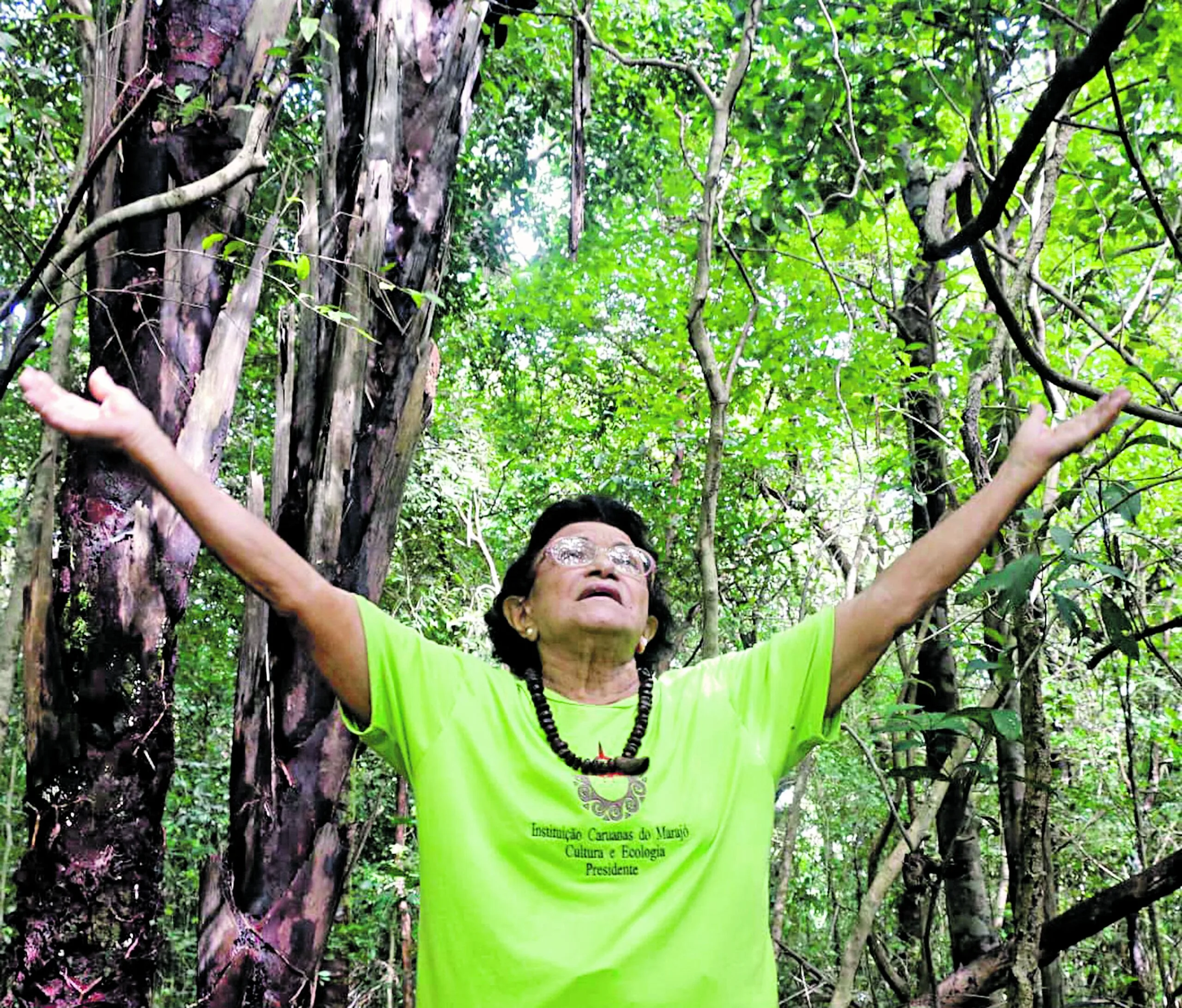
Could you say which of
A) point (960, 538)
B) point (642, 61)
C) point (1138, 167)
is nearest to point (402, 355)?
point (642, 61)

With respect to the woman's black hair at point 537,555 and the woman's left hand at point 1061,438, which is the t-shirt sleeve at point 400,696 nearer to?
the woman's black hair at point 537,555

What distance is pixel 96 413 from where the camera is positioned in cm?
149

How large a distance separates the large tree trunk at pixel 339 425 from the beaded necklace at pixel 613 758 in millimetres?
824

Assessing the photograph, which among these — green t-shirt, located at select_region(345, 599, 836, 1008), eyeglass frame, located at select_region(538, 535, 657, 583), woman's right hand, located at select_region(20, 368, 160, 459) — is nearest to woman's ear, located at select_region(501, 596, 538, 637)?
eyeglass frame, located at select_region(538, 535, 657, 583)

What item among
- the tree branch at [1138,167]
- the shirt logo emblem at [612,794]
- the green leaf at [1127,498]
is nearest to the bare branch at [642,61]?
the tree branch at [1138,167]

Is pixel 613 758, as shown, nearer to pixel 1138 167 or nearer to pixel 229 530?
pixel 229 530

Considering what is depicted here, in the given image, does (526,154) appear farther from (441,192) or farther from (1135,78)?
(441,192)

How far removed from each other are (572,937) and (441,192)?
208cm

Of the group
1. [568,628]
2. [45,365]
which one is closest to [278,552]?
[568,628]

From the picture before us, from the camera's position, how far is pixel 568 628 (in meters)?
1.93

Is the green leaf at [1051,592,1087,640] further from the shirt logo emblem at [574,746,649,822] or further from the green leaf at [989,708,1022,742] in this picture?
the shirt logo emblem at [574,746,649,822]

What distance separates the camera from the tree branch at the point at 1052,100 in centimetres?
186

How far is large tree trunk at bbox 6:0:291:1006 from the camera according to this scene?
86.6 inches

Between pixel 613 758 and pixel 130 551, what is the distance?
1441mm
